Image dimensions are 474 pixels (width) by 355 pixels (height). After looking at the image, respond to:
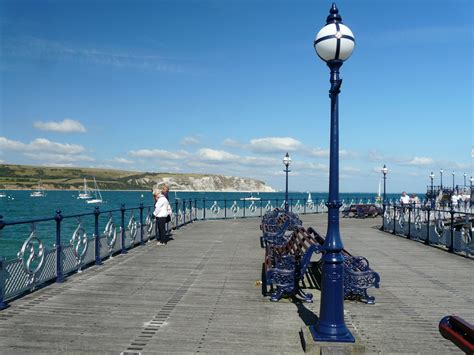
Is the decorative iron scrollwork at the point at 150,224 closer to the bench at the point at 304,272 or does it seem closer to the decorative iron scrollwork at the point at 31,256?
the decorative iron scrollwork at the point at 31,256

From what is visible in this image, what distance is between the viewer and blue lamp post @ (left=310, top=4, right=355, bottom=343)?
18.4ft

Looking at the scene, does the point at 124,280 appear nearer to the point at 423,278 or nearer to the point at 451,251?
the point at 423,278

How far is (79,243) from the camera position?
34.4 ft

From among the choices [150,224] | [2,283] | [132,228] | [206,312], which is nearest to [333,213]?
[206,312]

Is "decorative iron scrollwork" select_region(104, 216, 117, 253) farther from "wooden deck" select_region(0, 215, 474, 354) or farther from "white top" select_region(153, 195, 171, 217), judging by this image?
"white top" select_region(153, 195, 171, 217)

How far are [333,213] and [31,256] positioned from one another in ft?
18.1

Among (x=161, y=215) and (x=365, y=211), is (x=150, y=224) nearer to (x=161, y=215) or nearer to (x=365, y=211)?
(x=161, y=215)

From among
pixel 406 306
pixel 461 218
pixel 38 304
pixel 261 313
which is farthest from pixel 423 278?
pixel 461 218

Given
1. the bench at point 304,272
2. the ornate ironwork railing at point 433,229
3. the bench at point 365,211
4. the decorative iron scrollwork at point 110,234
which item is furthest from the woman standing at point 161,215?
the bench at point 365,211

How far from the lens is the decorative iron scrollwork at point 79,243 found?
1020 cm

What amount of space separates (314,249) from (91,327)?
3.69 metres

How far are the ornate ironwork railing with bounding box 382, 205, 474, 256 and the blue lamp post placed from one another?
8.51m

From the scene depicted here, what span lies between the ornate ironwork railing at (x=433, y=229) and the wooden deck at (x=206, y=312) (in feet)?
6.63

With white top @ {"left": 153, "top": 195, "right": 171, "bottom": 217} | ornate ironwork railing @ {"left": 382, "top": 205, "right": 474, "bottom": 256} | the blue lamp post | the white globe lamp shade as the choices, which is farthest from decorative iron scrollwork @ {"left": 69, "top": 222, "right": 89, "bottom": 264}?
ornate ironwork railing @ {"left": 382, "top": 205, "right": 474, "bottom": 256}
